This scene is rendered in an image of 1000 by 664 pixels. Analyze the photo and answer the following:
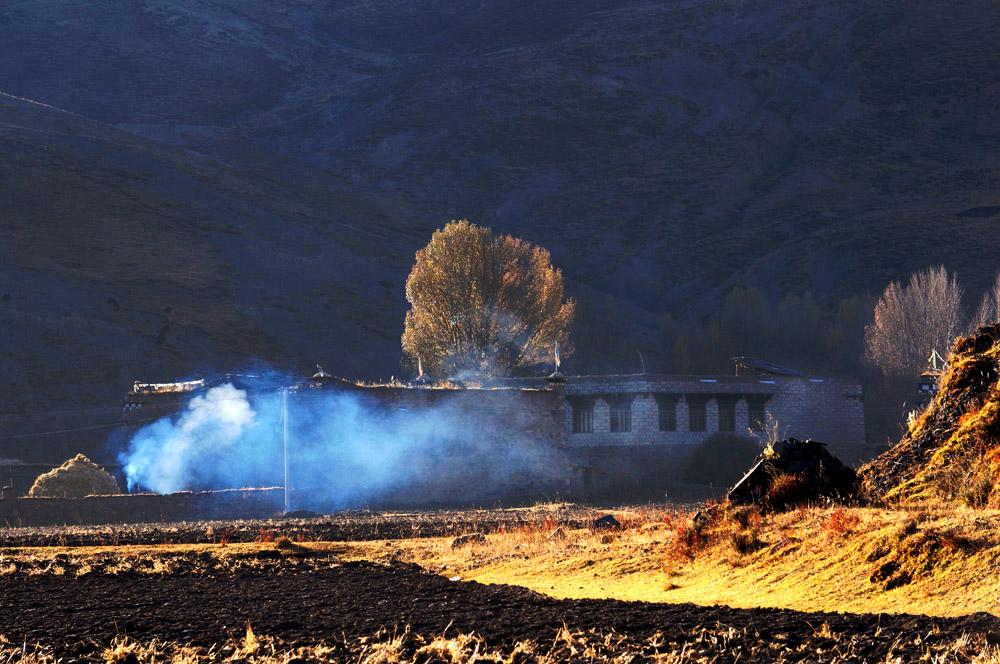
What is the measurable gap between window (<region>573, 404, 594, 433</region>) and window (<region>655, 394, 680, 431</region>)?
10.3ft

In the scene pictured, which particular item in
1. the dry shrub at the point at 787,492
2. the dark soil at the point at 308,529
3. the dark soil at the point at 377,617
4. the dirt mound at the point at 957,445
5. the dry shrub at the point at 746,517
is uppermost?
the dirt mound at the point at 957,445

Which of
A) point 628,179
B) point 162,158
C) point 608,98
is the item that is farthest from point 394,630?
point 608,98

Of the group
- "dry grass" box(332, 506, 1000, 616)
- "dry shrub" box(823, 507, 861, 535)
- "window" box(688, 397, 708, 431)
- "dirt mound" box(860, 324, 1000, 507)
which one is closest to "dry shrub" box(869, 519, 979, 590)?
"dry grass" box(332, 506, 1000, 616)

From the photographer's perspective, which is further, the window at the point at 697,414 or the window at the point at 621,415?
the window at the point at 697,414

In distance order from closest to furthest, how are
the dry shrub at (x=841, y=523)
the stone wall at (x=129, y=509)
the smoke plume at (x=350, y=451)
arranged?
the dry shrub at (x=841, y=523) < the stone wall at (x=129, y=509) < the smoke plume at (x=350, y=451)

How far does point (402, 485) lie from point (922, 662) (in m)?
34.0

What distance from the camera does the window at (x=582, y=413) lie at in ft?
166

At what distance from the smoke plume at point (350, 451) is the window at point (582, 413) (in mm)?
5830

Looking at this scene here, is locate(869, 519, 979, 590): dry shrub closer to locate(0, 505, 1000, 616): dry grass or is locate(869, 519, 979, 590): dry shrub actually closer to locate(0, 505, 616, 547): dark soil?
locate(0, 505, 1000, 616): dry grass

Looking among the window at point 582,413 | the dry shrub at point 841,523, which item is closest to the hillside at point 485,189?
the window at point 582,413

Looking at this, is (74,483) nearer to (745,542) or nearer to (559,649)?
(745,542)

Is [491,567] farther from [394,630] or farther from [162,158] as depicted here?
[162,158]

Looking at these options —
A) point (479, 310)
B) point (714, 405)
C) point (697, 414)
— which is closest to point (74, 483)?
point (697, 414)

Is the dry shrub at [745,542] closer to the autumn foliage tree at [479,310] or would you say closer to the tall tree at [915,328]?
the autumn foliage tree at [479,310]
